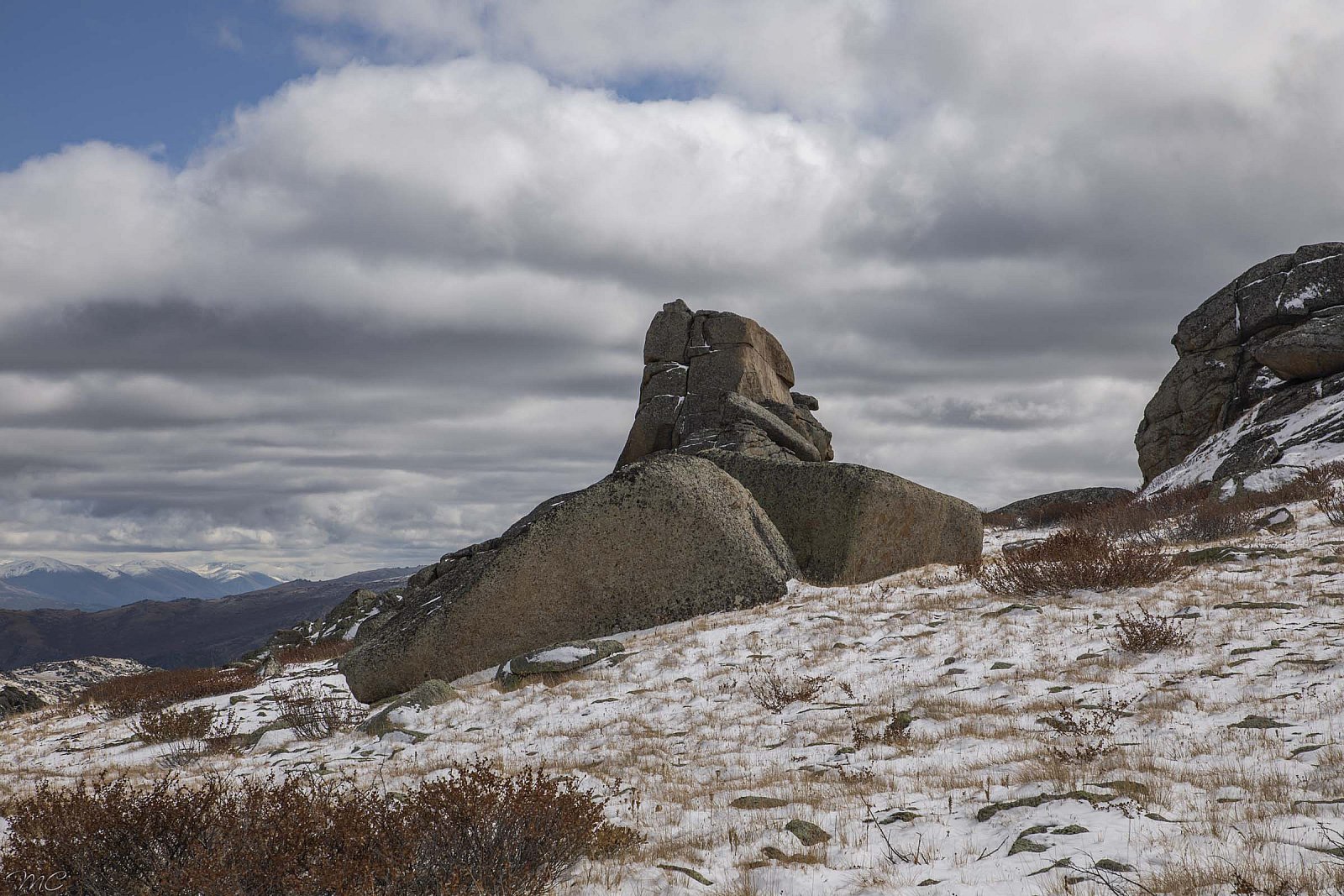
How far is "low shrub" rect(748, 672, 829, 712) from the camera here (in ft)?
31.6

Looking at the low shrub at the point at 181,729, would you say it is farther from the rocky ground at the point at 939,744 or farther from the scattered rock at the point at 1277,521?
the scattered rock at the point at 1277,521

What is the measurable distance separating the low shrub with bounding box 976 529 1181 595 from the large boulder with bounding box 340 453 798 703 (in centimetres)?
413

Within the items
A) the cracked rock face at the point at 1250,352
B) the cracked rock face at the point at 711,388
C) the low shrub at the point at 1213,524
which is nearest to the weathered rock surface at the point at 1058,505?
the cracked rock face at the point at 1250,352

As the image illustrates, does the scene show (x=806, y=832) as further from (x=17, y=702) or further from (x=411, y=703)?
(x=17, y=702)

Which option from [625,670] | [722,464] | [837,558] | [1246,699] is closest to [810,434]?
[722,464]

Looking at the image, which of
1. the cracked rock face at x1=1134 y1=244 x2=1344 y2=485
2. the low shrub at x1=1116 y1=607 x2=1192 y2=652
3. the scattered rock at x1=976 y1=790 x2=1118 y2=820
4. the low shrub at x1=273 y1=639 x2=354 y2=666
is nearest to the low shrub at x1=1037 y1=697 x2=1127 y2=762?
the scattered rock at x1=976 y1=790 x2=1118 y2=820

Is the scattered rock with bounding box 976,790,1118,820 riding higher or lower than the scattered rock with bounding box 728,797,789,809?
higher

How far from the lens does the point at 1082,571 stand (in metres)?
13.3

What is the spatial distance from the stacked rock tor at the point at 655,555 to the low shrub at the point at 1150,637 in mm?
6847

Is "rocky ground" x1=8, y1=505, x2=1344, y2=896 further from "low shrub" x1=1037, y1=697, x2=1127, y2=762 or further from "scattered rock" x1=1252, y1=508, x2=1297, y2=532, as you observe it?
"scattered rock" x1=1252, y1=508, x2=1297, y2=532

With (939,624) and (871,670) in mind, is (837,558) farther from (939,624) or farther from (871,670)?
(871,670)

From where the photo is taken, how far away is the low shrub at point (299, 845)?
4.31m

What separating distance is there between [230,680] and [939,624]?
1758 cm

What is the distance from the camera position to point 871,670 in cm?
1043
